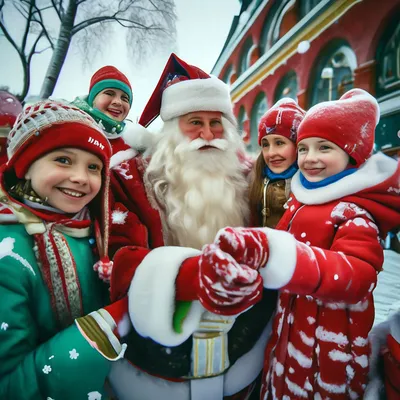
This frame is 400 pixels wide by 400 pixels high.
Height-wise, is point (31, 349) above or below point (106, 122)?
below

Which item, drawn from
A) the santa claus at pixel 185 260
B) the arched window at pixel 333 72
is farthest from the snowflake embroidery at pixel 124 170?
the arched window at pixel 333 72

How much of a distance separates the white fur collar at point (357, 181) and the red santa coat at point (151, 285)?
1.34ft

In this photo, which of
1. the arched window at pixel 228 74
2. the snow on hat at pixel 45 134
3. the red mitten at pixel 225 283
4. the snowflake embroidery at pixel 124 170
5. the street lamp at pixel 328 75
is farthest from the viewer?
the arched window at pixel 228 74

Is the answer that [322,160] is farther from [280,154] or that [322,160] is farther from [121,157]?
[121,157]

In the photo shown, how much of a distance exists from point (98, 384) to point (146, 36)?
137 inches

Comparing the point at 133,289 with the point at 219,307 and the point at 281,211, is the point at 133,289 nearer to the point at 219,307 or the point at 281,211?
the point at 219,307

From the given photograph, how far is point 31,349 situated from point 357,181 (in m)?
1.00

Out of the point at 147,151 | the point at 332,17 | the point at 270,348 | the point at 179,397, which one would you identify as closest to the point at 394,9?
the point at 332,17

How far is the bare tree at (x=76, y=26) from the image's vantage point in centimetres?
304

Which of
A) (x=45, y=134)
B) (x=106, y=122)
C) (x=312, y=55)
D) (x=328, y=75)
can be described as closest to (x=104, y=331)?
(x=45, y=134)

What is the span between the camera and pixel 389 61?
1958 mm

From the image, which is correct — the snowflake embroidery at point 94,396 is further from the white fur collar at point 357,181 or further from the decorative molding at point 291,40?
the decorative molding at point 291,40

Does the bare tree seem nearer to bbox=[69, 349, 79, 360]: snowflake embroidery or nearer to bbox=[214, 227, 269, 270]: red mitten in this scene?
bbox=[214, 227, 269, 270]: red mitten

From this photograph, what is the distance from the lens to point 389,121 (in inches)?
74.7
